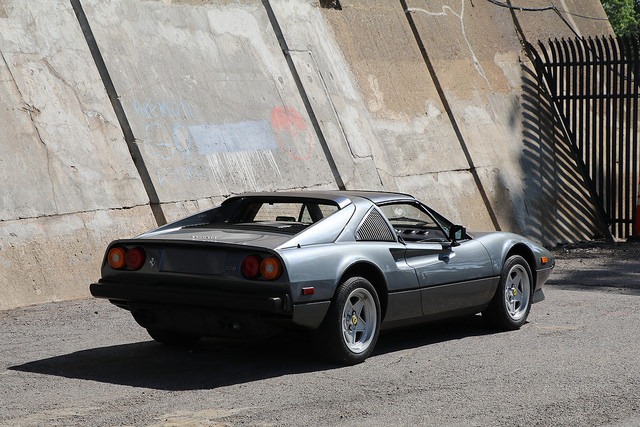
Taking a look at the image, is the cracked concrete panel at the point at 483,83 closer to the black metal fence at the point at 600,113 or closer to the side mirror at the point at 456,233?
the black metal fence at the point at 600,113

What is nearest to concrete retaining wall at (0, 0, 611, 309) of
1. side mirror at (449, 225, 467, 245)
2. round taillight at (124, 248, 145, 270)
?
round taillight at (124, 248, 145, 270)

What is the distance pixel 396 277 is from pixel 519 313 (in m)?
1.88

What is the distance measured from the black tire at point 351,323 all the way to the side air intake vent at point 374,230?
44 cm

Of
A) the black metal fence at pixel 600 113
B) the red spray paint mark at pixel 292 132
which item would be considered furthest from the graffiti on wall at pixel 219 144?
the black metal fence at pixel 600 113

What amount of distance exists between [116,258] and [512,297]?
3.58 m

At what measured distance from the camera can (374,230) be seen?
7.63m

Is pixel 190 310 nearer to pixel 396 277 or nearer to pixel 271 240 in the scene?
pixel 271 240

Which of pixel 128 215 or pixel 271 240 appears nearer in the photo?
pixel 271 240

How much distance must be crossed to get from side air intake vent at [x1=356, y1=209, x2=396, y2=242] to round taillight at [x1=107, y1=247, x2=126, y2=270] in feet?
5.64

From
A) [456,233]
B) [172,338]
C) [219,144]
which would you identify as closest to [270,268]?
[172,338]

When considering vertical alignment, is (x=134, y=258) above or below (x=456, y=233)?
above

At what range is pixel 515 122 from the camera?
17.4 meters

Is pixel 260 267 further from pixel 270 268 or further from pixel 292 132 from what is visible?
pixel 292 132

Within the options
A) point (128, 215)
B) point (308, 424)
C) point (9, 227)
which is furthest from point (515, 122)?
point (308, 424)
